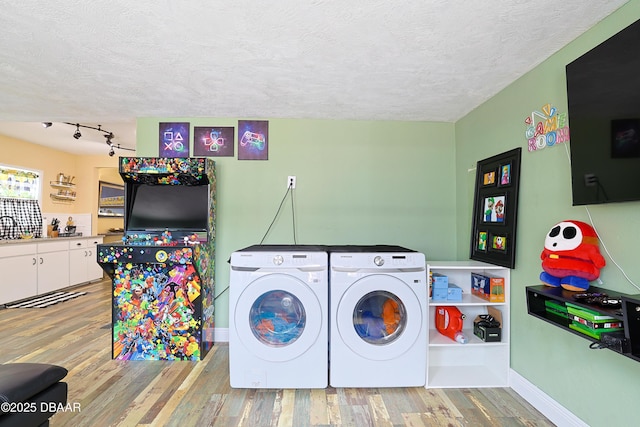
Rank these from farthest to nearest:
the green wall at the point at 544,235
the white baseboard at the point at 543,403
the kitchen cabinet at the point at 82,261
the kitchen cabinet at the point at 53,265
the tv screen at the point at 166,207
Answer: the kitchen cabinet at the point at 82,261, the kitchen cabinet at the point at 53,265, the tv screen at the point at 166,207, the white baseboard at the point at 543,403, the green wall at the point at 544,235

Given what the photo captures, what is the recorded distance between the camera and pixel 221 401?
2.09 m

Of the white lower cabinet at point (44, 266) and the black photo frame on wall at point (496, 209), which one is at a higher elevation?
the black photo frame on wall at point (496, 209)

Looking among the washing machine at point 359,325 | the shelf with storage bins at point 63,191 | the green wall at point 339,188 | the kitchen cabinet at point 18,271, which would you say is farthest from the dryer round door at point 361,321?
the shelf with storage bins at point 63,191

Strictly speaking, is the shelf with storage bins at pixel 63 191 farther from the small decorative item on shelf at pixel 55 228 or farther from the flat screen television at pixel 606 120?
the flat screen television at pixel 606 120

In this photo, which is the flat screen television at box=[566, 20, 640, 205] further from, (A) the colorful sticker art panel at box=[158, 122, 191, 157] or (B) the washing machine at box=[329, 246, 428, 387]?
(A) the colorful sticker art panel at box=[158, 122, 191, 157]

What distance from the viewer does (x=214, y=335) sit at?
123 inches

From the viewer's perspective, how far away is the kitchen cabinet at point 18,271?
161 inches

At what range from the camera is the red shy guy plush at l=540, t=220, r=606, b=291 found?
157 cm

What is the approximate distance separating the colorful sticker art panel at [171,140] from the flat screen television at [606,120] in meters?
3.04

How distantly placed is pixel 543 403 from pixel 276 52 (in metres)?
2.69

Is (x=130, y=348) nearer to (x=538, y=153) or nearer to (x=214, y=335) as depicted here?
(x=214, y=335)

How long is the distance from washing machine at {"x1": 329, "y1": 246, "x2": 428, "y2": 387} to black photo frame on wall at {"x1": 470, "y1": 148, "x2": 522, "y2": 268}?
0.66 meters

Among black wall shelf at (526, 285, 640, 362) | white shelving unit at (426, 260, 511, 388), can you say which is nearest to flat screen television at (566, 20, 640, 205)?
black wall shelf at (526, 285, 640, 362)

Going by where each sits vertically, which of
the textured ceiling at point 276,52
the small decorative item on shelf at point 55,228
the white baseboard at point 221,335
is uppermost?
the textured ceiling at point 276,52
